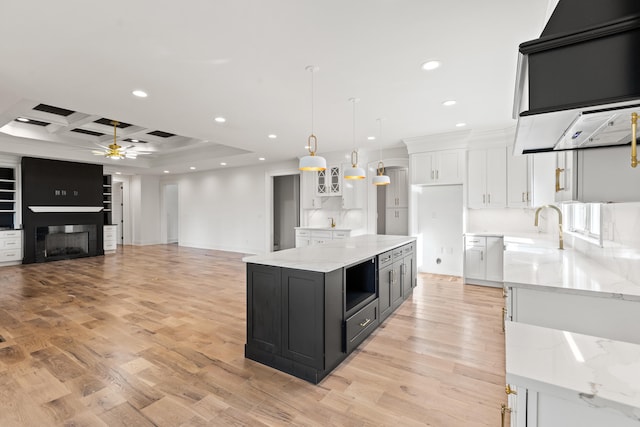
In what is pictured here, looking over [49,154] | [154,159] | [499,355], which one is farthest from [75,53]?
[154,159]

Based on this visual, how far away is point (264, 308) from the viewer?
2533mm

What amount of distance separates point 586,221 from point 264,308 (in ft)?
8.90

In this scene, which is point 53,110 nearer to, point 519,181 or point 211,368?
point 211,368

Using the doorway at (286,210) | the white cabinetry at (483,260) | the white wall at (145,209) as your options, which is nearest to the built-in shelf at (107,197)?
the white wall at (145,209)

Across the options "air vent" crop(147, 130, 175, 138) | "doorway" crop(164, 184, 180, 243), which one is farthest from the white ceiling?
"doorway" crop(164, 184, 180, 243)

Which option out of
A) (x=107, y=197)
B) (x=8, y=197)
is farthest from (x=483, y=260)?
(x=8, y=197)

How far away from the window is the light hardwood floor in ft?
4.18

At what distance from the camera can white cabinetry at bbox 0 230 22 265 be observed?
6996 millimetres

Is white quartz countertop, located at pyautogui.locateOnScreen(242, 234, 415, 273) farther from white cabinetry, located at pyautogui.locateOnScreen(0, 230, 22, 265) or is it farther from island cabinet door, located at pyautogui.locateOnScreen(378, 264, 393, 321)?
white cabinetry, located at pyautogui.locateOnScreen(0, 230, 22, 265)

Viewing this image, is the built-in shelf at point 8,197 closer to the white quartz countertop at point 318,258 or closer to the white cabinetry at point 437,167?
the white quartz countertop at point 318,258

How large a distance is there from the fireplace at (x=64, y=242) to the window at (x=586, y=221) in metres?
10.6

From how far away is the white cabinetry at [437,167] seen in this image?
17.9 ft

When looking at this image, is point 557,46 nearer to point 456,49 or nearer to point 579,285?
point 579,285

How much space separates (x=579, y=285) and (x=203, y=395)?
246cm
